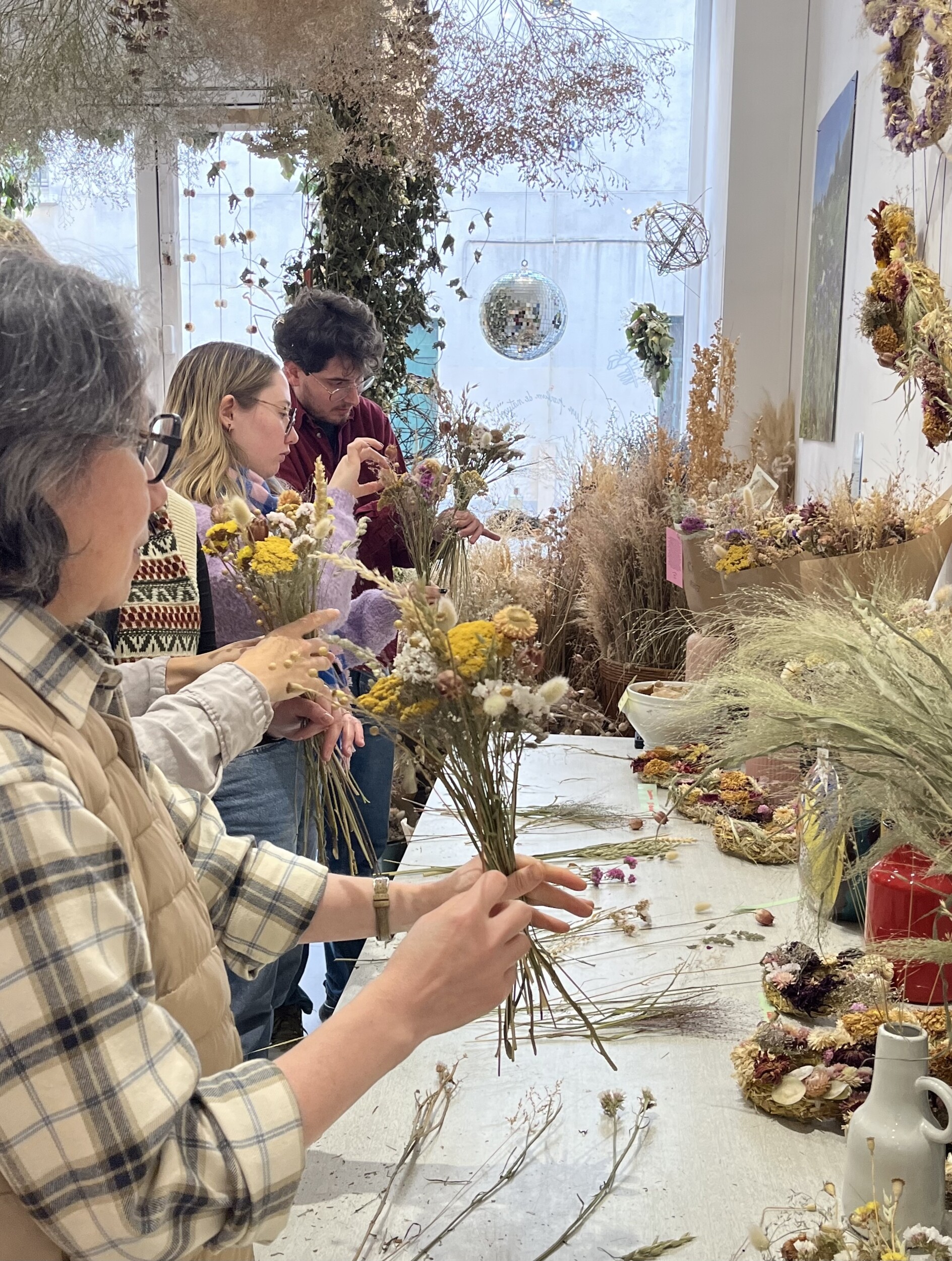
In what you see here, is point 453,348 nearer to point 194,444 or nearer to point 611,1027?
point 194,444

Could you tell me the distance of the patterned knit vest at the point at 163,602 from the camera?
1837 mm

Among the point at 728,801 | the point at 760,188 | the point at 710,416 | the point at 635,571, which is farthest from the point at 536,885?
the point at 760,188

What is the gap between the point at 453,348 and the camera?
584 centimetres

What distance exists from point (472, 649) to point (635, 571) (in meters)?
2.84

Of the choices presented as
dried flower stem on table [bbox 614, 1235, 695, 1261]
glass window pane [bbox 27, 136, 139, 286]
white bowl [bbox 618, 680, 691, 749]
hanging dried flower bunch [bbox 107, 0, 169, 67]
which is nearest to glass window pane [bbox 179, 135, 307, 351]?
glass window pane [bbox 27, 136, 139, 286]

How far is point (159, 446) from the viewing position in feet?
3.10

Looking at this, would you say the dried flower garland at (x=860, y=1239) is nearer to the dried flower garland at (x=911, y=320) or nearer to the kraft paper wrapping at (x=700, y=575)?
the dried flower garland at (x=911, y=320)

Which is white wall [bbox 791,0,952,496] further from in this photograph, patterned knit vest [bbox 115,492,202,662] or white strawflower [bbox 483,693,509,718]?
white strawflower [bbox 483,693,509,718]

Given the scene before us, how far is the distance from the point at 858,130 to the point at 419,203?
184cm

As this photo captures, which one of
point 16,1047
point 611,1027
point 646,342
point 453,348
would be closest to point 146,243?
point 453,348

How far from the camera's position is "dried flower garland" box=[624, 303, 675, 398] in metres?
5.20

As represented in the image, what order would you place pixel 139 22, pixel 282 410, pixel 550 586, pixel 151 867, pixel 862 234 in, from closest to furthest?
pixel 151 867
pixel 282 410
pixel 139 22
pixel 862 234
pixel 550 586

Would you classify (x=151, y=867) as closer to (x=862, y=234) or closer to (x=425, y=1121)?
(x=425, y=1121)

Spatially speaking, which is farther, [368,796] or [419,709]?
[368,796]
